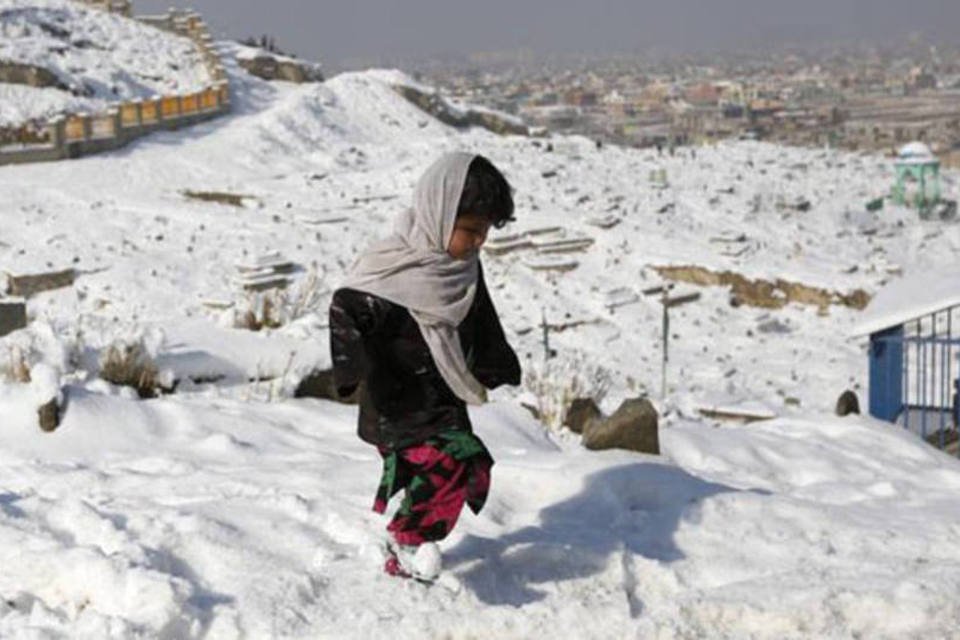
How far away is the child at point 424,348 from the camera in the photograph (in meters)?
3.19

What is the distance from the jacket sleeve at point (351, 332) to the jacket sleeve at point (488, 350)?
0.32 m

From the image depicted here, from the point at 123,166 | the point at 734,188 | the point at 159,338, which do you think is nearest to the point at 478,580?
the point at 159,338

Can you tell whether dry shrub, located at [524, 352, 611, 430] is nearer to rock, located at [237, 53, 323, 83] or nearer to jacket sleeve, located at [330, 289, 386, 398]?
jacket sleeve, located at [330, 289, 386, 398]

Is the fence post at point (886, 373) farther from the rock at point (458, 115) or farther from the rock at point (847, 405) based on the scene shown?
the rock at point (458, 115)

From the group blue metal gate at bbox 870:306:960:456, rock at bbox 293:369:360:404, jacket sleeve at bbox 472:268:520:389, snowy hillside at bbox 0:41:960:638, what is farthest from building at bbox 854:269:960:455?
jacket sleeve at bbox 472:268:520:389

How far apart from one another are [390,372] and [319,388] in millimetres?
3024

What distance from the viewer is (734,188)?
2305 centimetres

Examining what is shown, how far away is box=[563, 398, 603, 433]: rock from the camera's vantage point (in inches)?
245

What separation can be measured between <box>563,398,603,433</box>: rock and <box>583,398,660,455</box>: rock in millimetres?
870

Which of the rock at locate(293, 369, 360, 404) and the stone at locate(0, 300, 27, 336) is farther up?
the stone at locate(0, 300, 27, 336)

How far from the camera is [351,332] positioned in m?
3.19

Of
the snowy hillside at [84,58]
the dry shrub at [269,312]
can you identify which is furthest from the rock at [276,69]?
the dry shrub at [269,312]

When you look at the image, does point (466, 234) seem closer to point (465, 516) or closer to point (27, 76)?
point (465, 516)

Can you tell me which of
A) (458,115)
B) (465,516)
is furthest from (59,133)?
(465,516)
